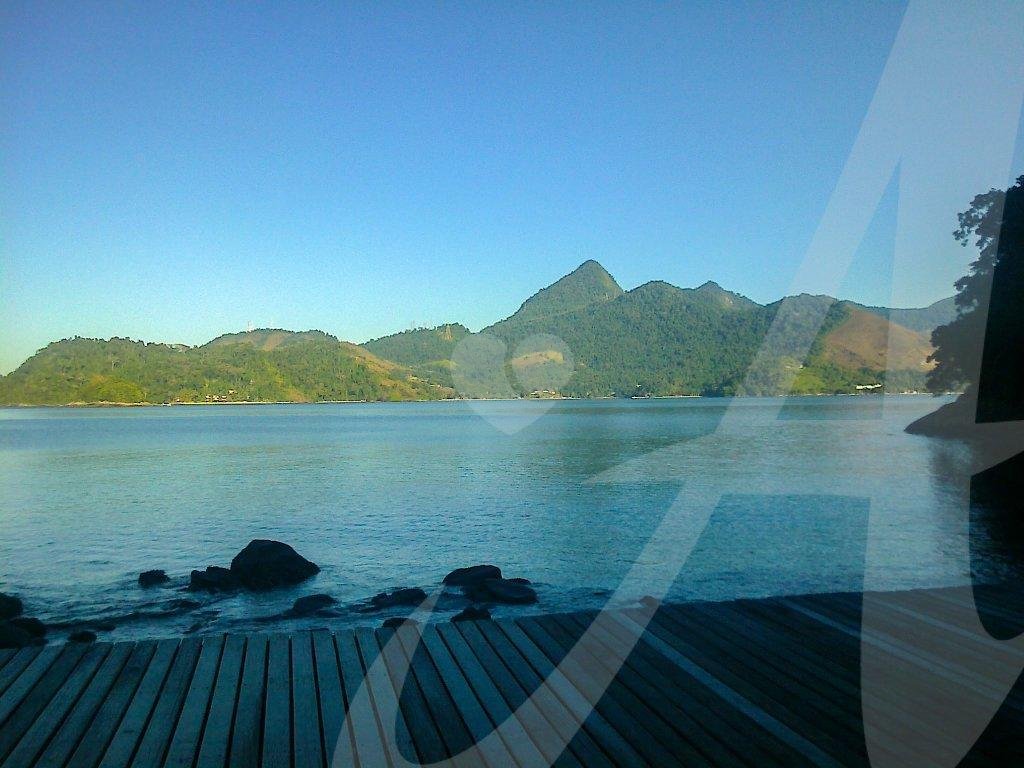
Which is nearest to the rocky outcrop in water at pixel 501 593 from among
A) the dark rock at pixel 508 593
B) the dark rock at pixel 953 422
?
the dark rock at pixel 508 593

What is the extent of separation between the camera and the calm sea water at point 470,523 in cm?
1892

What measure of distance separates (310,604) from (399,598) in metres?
2.02

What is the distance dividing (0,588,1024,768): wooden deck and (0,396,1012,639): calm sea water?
813 centimetres

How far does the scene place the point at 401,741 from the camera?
545 centimetres

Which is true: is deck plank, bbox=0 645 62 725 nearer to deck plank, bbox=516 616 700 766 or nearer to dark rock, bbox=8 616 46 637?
deck plank, bbox=516 616 700 766

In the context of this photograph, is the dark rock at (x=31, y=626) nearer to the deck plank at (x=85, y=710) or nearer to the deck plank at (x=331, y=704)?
the deck plank at (x=85, y=710)

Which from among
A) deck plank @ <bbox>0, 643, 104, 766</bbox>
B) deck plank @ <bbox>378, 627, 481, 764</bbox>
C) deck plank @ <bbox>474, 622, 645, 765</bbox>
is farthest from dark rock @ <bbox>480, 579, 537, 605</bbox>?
deck plank @ <bbox>0, 643, 104, 766</bbox>

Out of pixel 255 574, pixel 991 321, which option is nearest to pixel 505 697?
pixel 255 574

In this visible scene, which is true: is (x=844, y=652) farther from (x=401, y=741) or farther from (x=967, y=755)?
(x=401, y=741)

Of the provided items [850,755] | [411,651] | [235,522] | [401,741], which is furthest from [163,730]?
[235,522]

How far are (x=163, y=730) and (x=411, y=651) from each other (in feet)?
8.00

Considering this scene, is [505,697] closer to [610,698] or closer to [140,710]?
[610,698]

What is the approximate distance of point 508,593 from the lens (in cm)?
1650

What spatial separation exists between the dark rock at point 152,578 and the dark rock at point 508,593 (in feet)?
31.4
